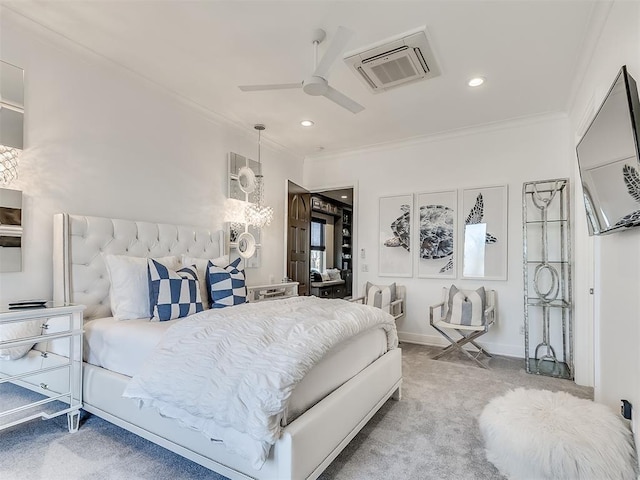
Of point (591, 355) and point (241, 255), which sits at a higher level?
point (241, 255)

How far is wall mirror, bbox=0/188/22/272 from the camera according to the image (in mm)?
2166

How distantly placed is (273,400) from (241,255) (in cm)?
288

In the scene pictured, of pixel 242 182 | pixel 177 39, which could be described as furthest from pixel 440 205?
pixel 177 39

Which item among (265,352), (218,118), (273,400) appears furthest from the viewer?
(218,118)

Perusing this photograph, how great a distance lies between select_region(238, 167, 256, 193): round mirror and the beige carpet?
8.79ft

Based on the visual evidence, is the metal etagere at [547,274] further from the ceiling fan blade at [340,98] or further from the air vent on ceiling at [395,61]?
the ceiling fan blade at [340,98]

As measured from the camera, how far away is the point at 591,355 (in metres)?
3.02

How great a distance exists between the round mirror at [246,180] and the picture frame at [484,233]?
2.60m

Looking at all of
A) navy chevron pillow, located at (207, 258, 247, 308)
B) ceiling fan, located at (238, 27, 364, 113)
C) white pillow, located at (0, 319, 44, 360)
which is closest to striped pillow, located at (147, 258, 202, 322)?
navy chevron pillow, located at (207, 258, 247, 308)

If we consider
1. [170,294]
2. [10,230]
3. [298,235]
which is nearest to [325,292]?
[298,235]

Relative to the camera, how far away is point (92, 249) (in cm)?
255

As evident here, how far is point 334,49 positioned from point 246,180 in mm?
2371

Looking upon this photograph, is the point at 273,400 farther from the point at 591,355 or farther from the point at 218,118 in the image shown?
the point at 218,118

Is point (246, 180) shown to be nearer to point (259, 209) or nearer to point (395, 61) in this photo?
point (259, 209)
